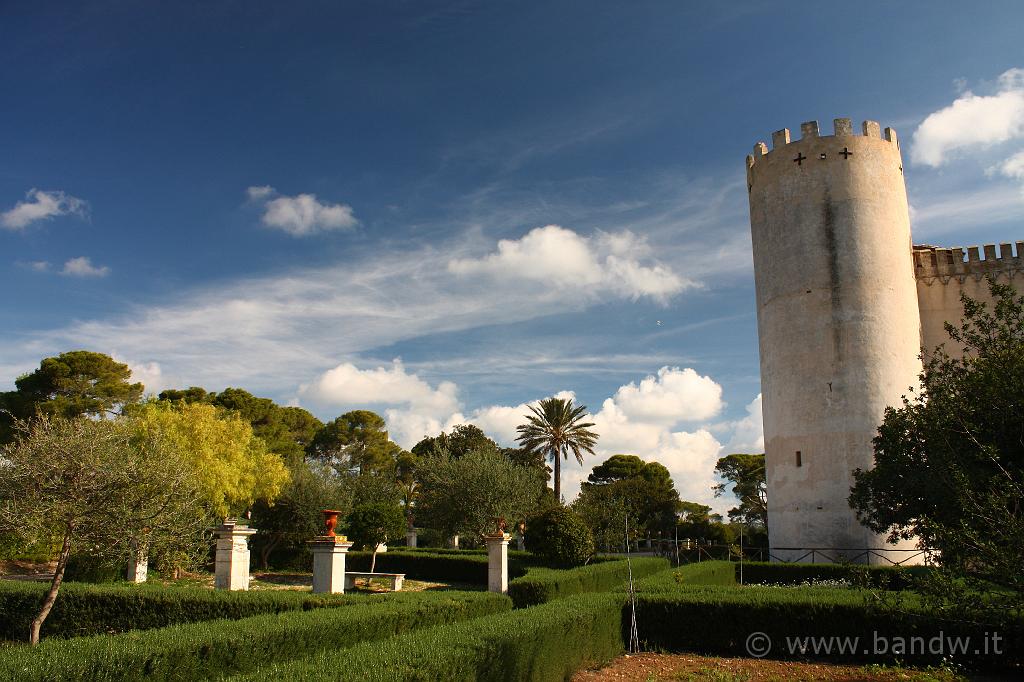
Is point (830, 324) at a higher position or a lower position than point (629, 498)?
higher

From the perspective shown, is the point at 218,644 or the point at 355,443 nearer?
the point at 218,644

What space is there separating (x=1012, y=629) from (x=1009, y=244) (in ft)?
88.5

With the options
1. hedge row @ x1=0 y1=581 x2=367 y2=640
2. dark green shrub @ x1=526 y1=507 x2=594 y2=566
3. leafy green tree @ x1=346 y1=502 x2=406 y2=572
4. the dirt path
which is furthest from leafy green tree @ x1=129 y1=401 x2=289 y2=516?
the dirt path

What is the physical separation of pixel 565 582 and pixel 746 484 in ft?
156

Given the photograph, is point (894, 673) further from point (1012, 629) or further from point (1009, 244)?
point (1009, 244)

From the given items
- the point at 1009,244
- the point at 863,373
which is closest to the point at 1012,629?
the point at 863,373

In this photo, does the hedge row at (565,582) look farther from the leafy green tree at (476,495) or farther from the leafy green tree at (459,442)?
the leafy green tree at (459,442)

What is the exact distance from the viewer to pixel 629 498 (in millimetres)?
52062

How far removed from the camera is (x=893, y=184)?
93.9 ft

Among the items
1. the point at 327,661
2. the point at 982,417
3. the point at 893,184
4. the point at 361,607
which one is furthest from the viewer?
the point at 893,184

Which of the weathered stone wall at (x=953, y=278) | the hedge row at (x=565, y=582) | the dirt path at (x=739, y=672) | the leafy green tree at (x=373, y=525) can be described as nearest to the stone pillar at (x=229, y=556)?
the hedge row at (x=565, y=582)

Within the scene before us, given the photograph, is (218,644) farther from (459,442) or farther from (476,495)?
(459,442)

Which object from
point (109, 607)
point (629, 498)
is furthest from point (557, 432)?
point (109, 607)

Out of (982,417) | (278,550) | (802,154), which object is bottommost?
(278,550)
